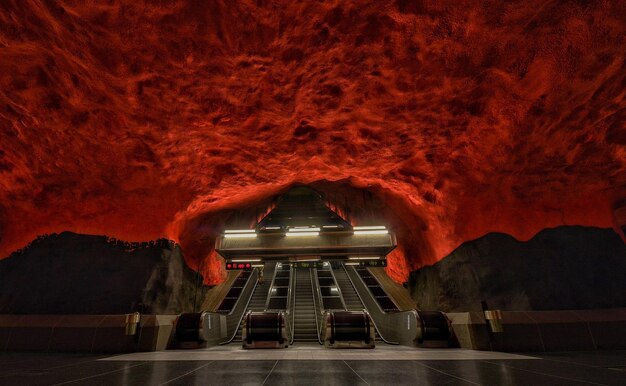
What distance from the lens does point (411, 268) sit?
32.2 feet

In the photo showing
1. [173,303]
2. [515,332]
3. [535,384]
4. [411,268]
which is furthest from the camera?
[411,268]

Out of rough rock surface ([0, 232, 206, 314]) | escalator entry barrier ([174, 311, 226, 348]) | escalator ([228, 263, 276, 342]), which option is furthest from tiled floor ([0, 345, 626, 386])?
escalator ([228, 263, 276, 342])

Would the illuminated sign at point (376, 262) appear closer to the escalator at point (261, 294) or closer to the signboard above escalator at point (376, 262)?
the signboard above escalator at point (376, 262)

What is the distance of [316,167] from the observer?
7.70 m

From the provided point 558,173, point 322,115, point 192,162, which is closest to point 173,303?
point 192,162

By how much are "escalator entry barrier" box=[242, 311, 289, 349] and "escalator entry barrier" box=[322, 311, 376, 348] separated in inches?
49.7

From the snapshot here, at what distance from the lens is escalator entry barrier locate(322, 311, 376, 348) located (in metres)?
7.61

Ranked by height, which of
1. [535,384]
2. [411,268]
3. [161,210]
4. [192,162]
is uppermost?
[192,162]

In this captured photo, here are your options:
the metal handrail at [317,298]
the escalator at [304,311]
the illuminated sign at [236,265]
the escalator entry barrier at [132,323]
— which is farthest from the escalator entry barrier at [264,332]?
the illuminated sign at [236,265]

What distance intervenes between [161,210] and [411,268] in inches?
316

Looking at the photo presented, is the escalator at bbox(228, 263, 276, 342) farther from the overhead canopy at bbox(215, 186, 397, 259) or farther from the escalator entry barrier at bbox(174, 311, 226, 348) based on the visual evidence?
the escalator entry barrier at bbox(174, 311, 226, 348)

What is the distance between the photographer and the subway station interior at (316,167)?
4.04m

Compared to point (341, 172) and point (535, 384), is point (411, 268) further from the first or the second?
point (535, 384)

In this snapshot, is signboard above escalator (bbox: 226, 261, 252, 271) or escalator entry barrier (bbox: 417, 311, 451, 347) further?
signboard above escalator (bbox: 226, 261, 252, 271)
